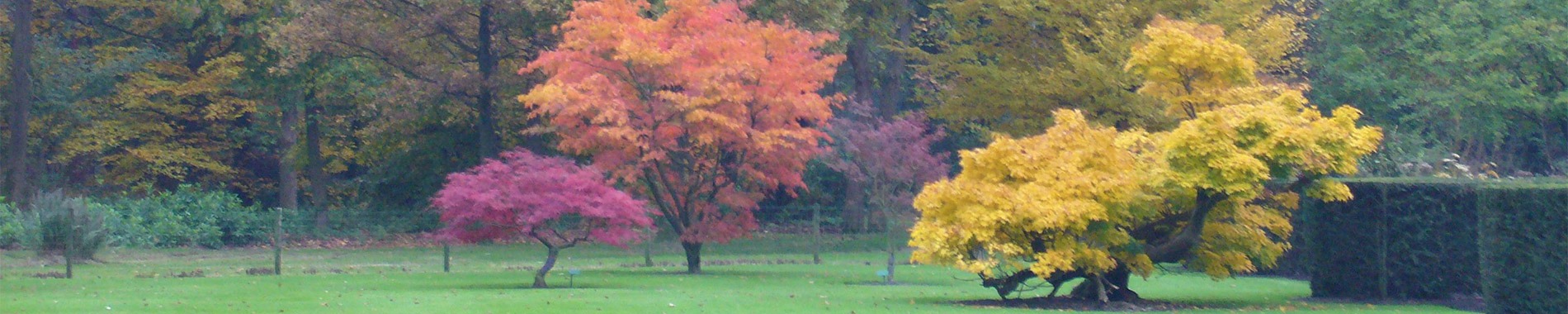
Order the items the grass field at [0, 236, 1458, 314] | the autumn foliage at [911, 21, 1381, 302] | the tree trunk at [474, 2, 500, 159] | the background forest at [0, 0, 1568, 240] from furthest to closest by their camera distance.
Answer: the tree trunk at [474, 2, 500, 159], the background forest at [0, 0, 1568, 240], the grass field at [0, 236, 1458, 314], the autumn foliage at [911, 21, 1381, 302]

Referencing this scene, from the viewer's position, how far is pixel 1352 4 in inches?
1184

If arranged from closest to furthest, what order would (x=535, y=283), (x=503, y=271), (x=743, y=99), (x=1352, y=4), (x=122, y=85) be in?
(x=535, y=283) → (x=743, y=99) → (x=503, y=271) → (x=1352, y=4) → (x=122, y=85)

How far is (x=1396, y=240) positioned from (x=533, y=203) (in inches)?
449

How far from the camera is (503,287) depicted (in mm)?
19609

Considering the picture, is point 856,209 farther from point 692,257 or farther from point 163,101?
point 163,101

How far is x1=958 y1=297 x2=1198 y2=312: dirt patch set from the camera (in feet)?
51.2

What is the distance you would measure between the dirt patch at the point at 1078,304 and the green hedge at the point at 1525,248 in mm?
3498

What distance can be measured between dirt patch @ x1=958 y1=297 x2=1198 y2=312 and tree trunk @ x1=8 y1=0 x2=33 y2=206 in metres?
24.8

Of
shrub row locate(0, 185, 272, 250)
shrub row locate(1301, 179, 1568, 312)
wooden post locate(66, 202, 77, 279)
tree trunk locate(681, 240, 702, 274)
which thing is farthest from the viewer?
shrub row locate(0, 185, 272, 250)

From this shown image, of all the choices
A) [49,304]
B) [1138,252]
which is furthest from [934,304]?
[49,304]

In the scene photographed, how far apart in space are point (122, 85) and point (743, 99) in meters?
20.4

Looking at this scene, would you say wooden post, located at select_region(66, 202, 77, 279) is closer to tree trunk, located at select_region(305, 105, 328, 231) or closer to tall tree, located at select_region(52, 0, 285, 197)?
tall tree, located at select_region(52, 0, 285, 197)

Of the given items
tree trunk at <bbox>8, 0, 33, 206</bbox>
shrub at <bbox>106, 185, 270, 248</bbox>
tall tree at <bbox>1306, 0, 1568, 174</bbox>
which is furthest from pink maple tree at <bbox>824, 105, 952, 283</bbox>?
tree trunk at <bbox>8, 0, 33, 206</bbox>

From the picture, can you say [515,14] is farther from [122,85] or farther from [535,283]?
[122,85]
